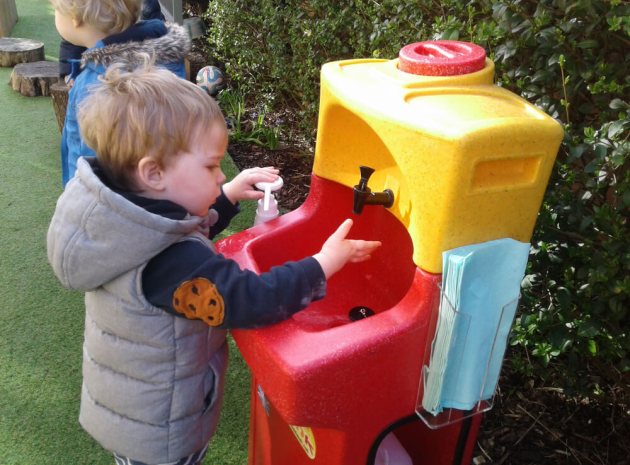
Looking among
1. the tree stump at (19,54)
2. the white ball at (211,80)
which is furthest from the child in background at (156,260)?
the tree stump at (19,54)

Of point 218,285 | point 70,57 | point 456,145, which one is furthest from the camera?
point 70,57

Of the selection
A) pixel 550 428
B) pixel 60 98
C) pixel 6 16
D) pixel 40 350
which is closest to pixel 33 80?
pixel 60 98

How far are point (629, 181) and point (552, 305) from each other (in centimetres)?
46

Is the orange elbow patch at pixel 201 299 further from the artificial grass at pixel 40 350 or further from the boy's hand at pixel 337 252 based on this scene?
the artificial grass at pixel 40 350

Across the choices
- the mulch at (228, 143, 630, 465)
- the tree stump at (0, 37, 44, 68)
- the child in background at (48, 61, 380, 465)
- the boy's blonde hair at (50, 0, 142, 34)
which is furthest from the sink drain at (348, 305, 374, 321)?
the tree stump at (0, 37, 44, 68)

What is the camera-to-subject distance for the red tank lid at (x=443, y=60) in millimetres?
1325

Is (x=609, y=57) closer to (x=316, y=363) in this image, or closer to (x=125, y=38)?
(x=316, y=363)

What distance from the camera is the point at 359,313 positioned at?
5.37ft

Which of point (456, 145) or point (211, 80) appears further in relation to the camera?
point (211, 80)

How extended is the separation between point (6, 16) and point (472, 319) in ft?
23.1

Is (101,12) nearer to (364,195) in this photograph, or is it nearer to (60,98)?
(364,195)

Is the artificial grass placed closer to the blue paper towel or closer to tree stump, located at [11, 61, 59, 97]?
the blue paper towel

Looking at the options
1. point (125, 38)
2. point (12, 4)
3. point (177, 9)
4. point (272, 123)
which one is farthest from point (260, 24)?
point (12, 4)

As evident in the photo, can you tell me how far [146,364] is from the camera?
135cm
